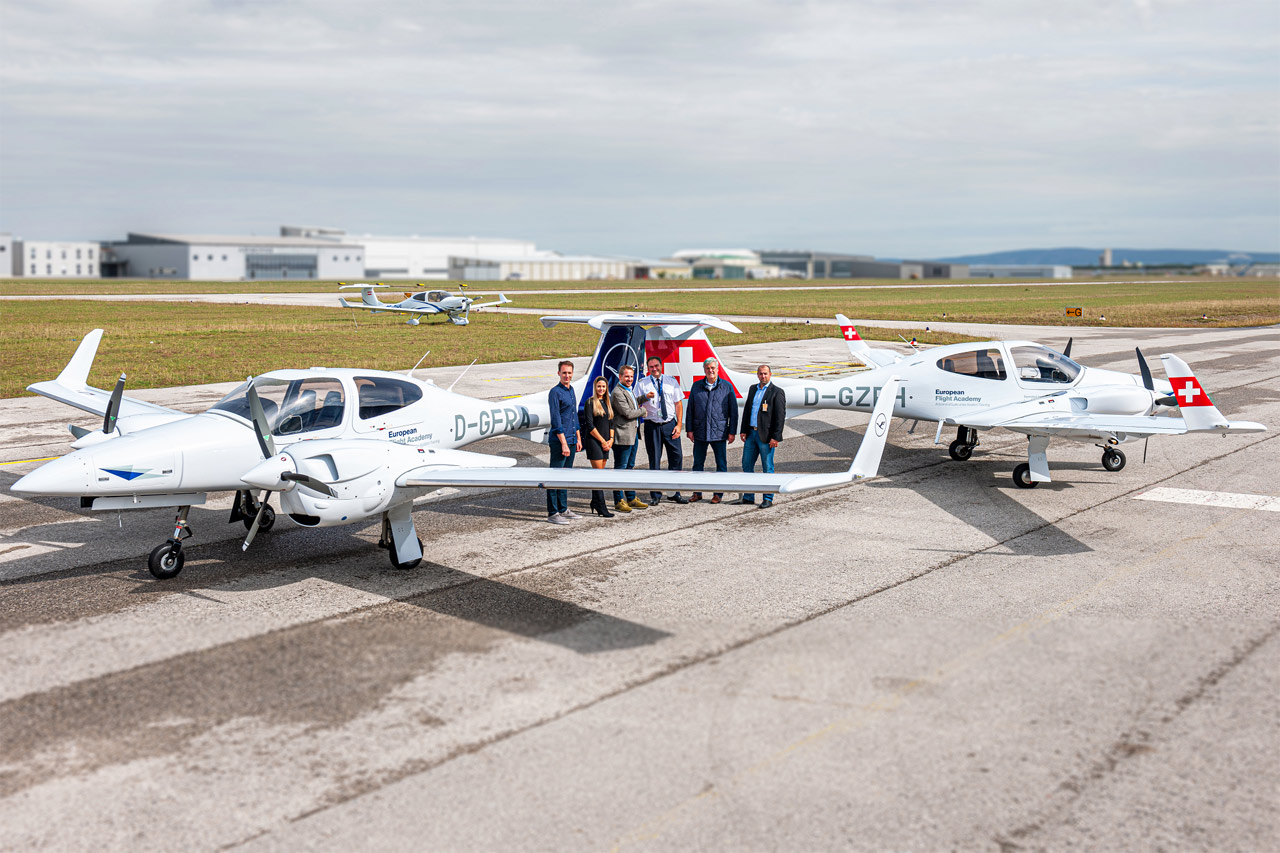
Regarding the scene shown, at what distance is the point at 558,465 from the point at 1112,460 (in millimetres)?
10221

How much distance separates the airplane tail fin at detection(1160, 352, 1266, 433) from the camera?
15062 millimetres

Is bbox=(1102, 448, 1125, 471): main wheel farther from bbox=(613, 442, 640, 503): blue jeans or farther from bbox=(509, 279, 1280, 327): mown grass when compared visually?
bbox=(509, 279, 1280, 327): mown grass

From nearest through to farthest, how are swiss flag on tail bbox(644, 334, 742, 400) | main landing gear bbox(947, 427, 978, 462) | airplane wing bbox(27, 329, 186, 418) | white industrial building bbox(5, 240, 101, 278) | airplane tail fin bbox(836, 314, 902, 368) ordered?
airplane wing bbox(27, 329, 186, 418)
swiss flag on tail bbox(644, 334, 742, 400)
main landing gear bbox(947, 427, 978, 462)
airplane tail fin bbox(836, 314, 902, 368)
white industrial building bbox(5, 240, 101, 278)

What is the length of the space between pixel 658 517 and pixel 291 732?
302 inches

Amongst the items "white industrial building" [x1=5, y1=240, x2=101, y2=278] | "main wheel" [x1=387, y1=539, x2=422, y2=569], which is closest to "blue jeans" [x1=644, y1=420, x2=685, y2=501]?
"main wheel" [x1=387, y1=539, x2=422, y2=569]

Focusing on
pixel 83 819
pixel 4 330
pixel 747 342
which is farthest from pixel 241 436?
pixel 4 330

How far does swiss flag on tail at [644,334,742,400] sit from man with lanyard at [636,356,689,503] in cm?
69

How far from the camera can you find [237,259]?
546 ft

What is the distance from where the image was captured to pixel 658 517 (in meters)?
15.0

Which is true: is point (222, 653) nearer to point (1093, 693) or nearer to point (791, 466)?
point (1093, 693)

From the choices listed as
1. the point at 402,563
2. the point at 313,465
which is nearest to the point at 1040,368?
the point at 402,563

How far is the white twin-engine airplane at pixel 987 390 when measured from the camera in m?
16.0

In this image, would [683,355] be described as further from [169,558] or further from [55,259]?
[55,259]

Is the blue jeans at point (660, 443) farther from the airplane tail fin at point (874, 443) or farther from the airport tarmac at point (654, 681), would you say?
the airplane tail fin at point (874, 443)
